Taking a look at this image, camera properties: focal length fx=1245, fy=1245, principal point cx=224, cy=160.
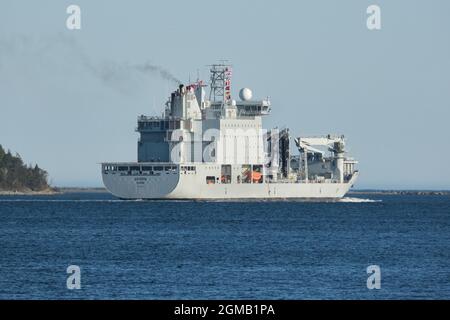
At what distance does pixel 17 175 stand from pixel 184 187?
243 ft

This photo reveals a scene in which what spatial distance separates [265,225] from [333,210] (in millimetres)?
25509

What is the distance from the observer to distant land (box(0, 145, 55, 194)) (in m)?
173

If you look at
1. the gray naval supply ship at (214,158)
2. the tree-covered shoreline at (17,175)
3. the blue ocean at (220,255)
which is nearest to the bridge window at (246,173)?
the gray naval supply ship at (214,158)

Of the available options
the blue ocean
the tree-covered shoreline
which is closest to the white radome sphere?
the blue ocean

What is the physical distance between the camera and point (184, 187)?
105125mm

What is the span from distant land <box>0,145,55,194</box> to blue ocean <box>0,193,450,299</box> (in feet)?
264

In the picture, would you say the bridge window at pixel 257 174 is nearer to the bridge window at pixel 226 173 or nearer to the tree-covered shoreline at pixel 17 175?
the bridge window at pixel 226 173

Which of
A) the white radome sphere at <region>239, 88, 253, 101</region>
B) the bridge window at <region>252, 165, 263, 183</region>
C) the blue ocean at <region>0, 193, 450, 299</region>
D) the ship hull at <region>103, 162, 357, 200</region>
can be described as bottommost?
the blue ocean at <region>0, 193, 450, 299</region>

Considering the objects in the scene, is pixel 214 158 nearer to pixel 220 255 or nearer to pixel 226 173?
pixel 226 173

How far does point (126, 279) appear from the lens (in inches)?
1748

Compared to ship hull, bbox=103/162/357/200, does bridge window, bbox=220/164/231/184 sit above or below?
above

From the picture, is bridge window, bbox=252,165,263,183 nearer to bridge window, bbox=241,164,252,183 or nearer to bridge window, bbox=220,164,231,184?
bridge window, bbox=241,164,252,183
